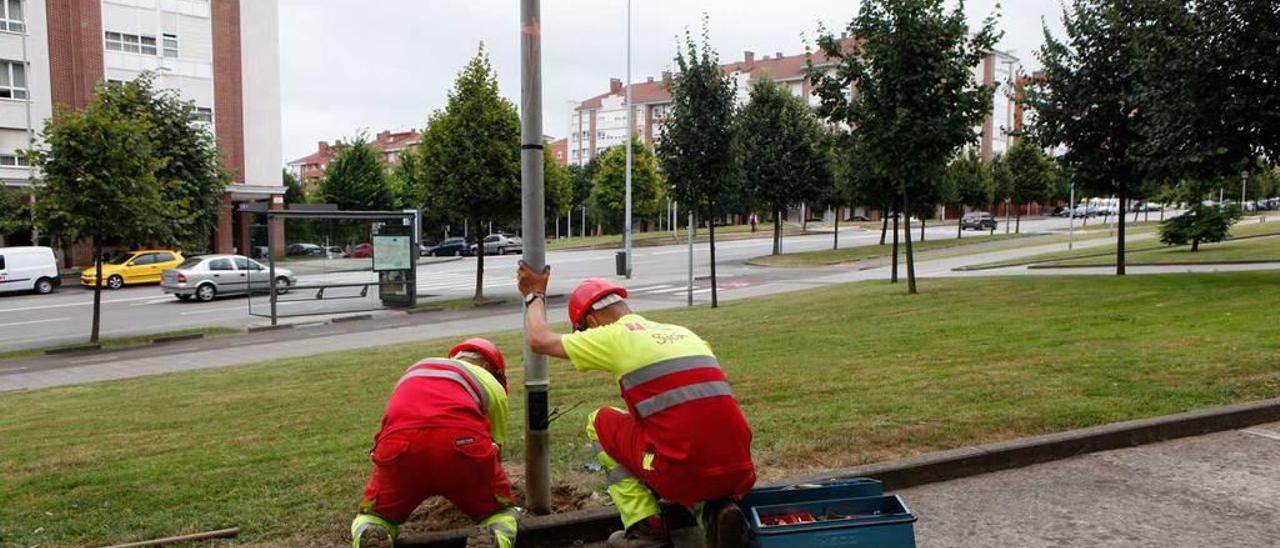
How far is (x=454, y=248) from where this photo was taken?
2133 inches

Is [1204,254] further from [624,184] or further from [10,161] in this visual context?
[10,161]

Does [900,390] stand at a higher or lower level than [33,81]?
lower

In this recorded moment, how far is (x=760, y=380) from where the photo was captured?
8344 mm

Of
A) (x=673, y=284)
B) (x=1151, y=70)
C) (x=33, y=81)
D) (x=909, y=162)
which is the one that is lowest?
(x=673, y=284)

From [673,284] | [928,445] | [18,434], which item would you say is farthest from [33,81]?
[928,445]

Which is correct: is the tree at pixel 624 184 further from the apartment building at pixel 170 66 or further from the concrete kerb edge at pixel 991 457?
the concrete kerb edge at pixel 991 457

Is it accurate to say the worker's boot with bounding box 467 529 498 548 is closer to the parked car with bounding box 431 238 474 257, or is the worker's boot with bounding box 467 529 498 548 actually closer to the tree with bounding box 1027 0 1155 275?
the tree with bounding box 1027 0 1155 275

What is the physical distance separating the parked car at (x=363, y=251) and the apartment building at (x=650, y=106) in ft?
191

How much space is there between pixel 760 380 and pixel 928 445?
2.76 meters

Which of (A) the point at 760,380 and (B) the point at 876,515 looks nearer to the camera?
(B) the point at 876,515

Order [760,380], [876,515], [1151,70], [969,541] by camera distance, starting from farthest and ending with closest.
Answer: [1151,70] → [760,380] → [969,541] → [876,515]

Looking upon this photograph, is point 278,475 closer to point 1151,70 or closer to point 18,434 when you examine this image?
point 18,434

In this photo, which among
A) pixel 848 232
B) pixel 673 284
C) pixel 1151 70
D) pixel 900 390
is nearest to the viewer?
pixel 900 390

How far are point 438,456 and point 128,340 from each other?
18.7m
